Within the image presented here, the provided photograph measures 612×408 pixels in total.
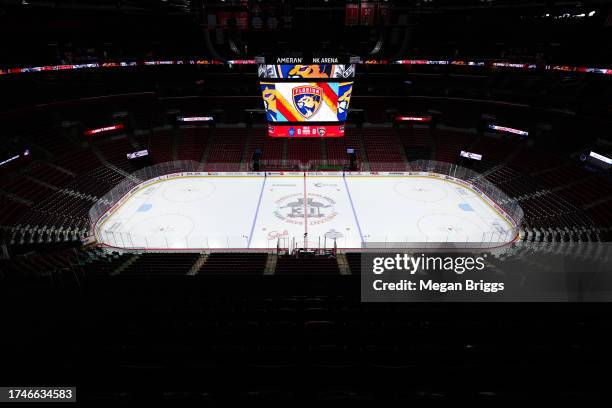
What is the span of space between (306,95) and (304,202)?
692 cm

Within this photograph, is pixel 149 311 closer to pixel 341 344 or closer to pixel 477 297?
pixel 341 344

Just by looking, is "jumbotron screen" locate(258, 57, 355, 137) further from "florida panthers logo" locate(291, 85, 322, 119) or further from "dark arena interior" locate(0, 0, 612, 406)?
"dark arena interior" locate(0, 0, 612, 406)

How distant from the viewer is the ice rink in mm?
17188

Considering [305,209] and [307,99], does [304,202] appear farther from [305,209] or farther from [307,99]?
[307,99]

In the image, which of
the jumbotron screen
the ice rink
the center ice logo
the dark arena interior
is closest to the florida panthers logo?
the jumbotron screen

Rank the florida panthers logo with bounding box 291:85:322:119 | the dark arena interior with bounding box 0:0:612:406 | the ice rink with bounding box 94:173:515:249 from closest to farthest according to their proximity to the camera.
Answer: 1. the dark arena interior with bounding box 0:0:612:406
2. the ice rink with bounding box 94:173:515:249
3. the florida panthers logo with bounding box 291:85:322:119

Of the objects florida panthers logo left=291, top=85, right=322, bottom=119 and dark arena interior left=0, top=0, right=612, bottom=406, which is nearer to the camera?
dark arena interior left=0, top=0, right=612, bottom=406

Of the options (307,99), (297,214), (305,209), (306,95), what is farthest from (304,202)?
(306,95)

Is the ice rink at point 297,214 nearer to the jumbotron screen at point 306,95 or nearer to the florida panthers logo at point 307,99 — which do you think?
the jumbotron screen at point 306,95

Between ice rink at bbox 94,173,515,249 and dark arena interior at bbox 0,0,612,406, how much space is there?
0.70 feet

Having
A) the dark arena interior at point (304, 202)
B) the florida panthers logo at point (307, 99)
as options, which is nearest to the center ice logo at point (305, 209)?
the dark arena interior at point (304, 202)

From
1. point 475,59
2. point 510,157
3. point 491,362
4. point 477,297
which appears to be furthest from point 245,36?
point 491,362

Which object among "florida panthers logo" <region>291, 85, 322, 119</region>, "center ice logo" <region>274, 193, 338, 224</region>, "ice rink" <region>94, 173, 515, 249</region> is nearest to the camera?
"ice rink" <region>94, 173, 515, 249</region>

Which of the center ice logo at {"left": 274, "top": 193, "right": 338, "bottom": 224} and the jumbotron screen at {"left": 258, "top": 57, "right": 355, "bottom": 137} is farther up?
the jumbotron screen at {"left": 258, "top": 57, "right": 355, "bottom": 137}
